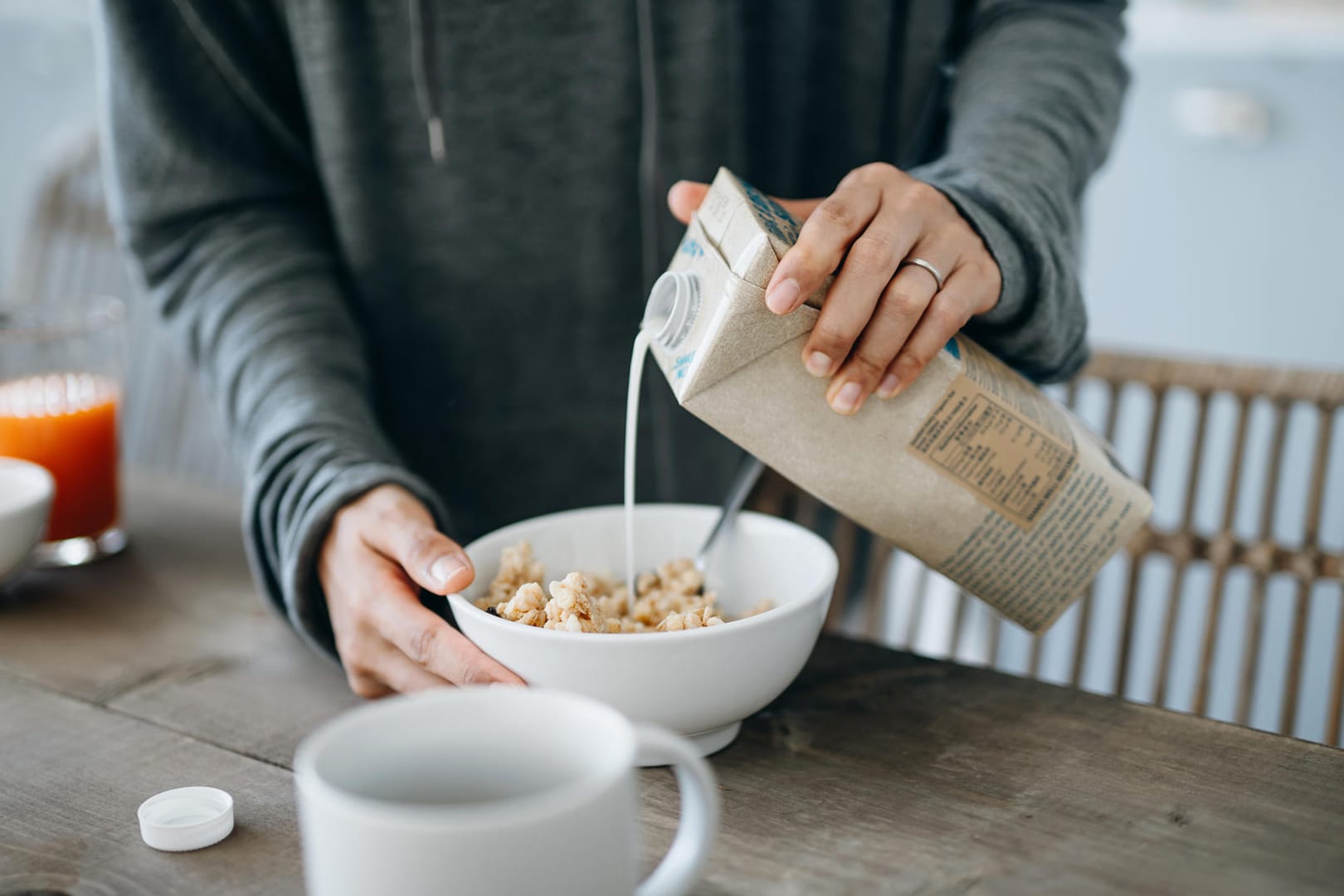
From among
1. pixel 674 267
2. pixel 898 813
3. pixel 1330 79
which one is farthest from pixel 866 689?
pixel 1330 79

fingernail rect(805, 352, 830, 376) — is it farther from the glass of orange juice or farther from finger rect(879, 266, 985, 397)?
the glass of orange juice

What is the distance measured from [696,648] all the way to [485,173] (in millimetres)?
602

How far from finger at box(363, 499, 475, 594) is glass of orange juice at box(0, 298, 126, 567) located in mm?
444

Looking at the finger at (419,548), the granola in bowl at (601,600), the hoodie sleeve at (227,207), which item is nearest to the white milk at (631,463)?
the granola in bowl at (601,600)

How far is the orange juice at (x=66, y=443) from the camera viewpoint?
100cm

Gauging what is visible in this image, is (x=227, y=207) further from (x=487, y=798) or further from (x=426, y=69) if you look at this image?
(x=487, y=798)

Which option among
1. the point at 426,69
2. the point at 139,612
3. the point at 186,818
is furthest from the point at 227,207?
the point at 186,818

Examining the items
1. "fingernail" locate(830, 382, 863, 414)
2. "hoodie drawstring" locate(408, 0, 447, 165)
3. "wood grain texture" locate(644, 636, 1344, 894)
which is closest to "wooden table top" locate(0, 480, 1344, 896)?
"wood grain texture" locate(644, 636, 1344, 894)

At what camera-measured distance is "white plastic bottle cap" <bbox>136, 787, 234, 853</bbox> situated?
22.0 inches

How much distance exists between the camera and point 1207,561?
101 cm

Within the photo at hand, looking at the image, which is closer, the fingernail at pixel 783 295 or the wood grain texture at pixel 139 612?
the fingernail at pixel 783 295

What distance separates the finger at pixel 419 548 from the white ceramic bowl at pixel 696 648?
0.02m

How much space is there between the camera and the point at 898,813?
0.59 metres

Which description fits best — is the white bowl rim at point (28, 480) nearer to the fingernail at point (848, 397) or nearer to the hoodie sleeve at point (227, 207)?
the hoodie sleeve at point (227, 207)
